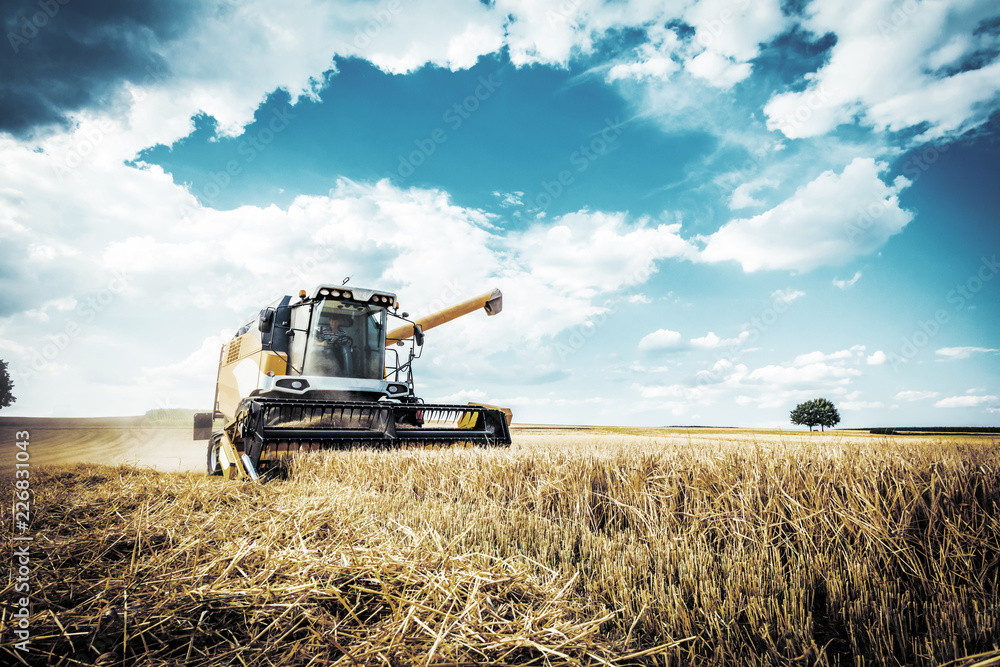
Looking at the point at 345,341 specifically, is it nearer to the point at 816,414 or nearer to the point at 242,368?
the point at 242,368

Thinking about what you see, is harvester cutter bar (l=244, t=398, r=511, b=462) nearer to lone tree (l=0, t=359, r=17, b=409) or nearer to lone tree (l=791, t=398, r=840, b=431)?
lone tree (l=0, t=359, r=17, b=409)

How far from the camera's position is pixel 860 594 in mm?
1846

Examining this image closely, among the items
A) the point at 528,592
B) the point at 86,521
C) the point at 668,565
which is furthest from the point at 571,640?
the point at 86,521

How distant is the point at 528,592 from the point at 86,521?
113 inches

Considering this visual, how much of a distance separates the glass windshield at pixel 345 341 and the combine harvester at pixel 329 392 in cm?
2

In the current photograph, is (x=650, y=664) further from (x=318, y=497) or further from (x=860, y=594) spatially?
(x=318, y=497)

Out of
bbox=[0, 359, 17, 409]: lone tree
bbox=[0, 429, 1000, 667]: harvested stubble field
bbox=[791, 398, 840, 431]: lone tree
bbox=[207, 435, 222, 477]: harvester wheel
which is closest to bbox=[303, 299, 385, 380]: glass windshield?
bbox=[207, 435, 222, 477]: harvester wheel

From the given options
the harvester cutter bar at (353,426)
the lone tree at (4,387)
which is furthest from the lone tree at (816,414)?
the lone tree at (4,387)

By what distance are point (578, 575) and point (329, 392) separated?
678cm

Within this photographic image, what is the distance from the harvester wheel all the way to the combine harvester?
2 centimetres

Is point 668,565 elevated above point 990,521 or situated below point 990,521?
below

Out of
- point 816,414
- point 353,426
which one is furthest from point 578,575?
point 816,414

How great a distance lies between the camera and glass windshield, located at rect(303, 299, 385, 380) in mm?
8266

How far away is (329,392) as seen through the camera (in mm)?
8117
